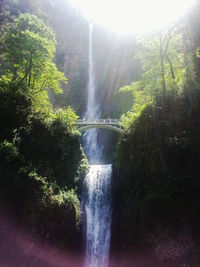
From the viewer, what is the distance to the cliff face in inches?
254

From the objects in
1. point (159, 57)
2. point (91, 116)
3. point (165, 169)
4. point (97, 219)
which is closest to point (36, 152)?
point (97, 219)

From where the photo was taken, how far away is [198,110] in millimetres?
8438

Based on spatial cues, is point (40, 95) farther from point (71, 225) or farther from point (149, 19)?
point (149, 19)

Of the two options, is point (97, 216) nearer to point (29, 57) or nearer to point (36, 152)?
point (36, 152)

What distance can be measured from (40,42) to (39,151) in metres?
7.77

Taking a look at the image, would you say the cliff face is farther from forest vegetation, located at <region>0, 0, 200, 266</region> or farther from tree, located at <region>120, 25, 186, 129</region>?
tree, located at <region>120, 25, 186, 129</region>

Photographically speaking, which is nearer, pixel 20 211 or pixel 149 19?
pixel 20 211

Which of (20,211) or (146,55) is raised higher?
(146,55)

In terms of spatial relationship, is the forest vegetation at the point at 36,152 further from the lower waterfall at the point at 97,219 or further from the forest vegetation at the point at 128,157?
the lower waterfall at the point at 97,219

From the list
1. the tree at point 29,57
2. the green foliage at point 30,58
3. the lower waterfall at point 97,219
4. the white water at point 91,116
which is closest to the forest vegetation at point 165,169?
the lower waterfall at point 97,219

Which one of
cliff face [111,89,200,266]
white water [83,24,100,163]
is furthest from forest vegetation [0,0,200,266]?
white water [83,24,100,163]

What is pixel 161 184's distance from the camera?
770 cm

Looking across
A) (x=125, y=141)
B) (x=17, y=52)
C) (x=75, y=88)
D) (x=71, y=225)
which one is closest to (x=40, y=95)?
(x=17, y=52)

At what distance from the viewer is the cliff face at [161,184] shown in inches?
254
